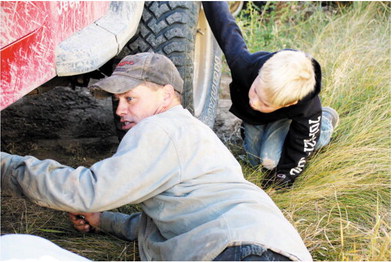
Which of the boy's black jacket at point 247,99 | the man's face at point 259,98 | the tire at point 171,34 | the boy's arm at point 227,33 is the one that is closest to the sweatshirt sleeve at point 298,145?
the boy's black jacket at point 247,99

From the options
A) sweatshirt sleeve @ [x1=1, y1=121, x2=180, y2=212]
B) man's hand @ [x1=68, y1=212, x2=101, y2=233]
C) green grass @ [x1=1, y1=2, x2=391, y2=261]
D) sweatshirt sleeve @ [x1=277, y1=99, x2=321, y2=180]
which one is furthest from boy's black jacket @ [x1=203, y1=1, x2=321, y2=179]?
sweatshirt sleeve @ [x1=1, y1=121, x2=180, y2=212]

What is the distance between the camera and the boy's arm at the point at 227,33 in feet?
10.4

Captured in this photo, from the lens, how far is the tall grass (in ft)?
8.45

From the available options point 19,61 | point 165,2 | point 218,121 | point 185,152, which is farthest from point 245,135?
point 19,61

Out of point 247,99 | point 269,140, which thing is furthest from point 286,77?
point 269,140

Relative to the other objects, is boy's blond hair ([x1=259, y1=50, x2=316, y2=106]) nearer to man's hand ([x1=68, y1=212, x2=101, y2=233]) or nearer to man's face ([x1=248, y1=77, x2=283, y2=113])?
man's face ([x1=248, y1=77, x2=283, y2=113])

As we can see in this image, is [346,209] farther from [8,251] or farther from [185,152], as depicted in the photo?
[8,251]

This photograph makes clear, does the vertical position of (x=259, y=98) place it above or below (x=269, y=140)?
above

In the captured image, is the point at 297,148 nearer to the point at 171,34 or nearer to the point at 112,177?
the point at 171,34

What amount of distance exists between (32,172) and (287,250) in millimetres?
834

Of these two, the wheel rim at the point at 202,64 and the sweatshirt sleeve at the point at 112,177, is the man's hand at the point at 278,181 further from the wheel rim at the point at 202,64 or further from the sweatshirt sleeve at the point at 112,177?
the sweatshirt sleeve at the point at 112,177

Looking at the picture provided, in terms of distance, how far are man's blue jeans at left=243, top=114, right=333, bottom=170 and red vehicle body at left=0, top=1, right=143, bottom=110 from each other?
1494mm

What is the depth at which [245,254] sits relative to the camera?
1.72 metres

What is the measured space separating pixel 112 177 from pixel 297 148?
1654 mm
